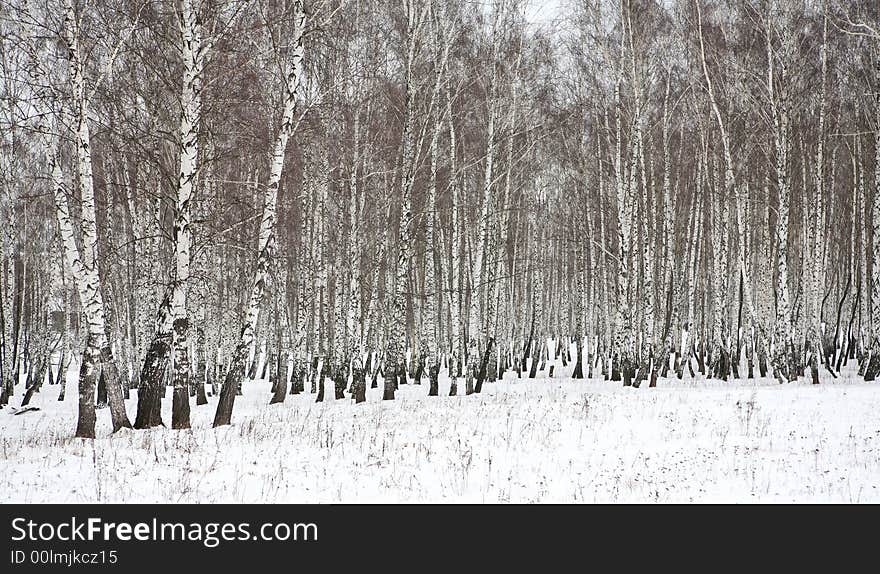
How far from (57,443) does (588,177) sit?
21.8 metres

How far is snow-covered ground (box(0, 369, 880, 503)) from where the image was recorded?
709 cm

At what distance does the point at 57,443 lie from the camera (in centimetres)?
960

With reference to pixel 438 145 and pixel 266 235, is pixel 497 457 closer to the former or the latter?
pixel 266 235

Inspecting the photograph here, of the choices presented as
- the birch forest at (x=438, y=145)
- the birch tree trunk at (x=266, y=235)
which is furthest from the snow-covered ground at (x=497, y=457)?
the birch forest at (x=438, y=145)

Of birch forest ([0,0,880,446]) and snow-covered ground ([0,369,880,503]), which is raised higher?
birch forest ([0,0,880,446])

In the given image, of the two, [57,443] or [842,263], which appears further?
[842,263]

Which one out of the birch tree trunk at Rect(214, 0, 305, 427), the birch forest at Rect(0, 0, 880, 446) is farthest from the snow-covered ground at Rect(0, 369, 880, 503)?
the birch forest at Rect(0, 0, 880, 446)

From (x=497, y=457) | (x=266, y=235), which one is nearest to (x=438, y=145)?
(x=266, y=235)

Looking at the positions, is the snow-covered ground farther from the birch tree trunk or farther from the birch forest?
the birch forest

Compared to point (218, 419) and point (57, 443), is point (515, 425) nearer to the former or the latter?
point (218, 419)

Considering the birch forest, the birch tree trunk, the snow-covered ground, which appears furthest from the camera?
the birch forest

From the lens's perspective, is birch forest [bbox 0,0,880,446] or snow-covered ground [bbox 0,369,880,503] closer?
snow-covered ground [bbox 0,369,880,503]

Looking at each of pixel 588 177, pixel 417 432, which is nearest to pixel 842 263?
pixel 588 177
